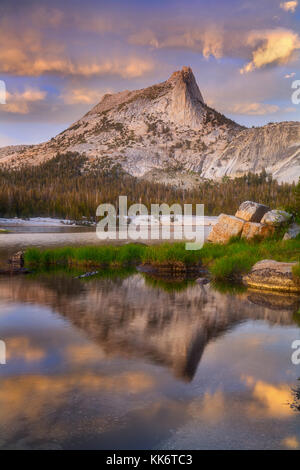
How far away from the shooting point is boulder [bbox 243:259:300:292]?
2191 centimetres

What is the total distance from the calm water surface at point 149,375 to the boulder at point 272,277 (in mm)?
1877

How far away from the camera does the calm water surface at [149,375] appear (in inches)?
306

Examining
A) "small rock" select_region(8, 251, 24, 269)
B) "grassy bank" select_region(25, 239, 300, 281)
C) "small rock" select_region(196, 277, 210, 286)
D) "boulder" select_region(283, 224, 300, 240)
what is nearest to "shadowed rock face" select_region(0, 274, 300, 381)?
"small rock" select_region(196, 277, 210, 286)

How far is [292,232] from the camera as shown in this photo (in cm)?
3150

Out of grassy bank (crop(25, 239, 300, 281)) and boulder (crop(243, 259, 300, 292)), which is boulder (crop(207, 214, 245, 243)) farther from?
boulder (crop(243, 259, 300, 292))

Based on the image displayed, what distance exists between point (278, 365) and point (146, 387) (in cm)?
396

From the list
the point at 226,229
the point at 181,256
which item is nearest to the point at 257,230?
the point at 226,229

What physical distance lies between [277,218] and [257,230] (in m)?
1.75

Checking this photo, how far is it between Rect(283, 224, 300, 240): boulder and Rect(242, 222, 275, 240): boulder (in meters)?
1.28

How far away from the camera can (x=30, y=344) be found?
13305 mm

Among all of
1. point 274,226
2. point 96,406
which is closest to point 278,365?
point 96,406

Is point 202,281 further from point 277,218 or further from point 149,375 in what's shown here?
point 149,375

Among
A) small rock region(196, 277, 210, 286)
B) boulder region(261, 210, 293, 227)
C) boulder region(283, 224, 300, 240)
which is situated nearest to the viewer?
small rock region(196, 277, 210, 286)
